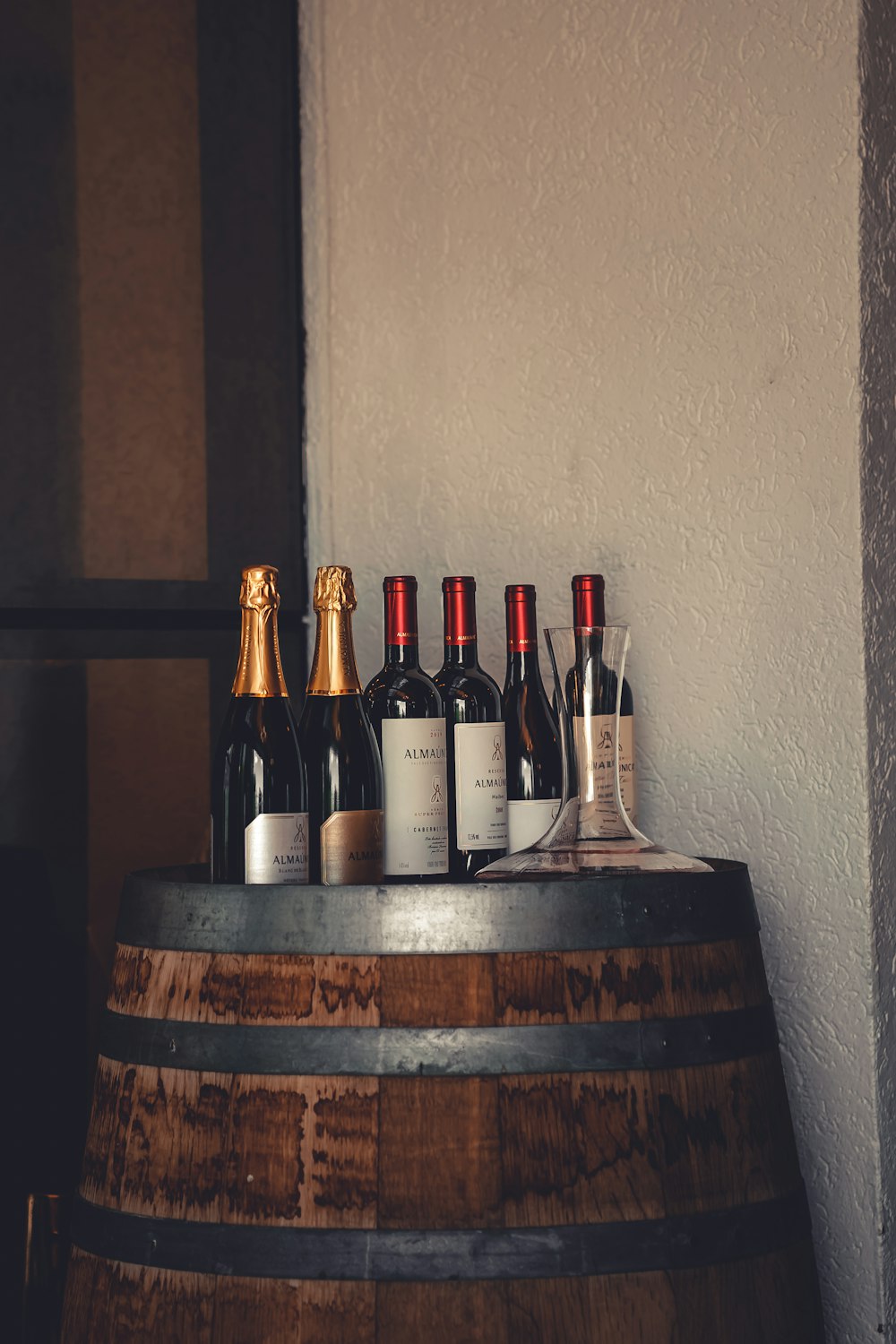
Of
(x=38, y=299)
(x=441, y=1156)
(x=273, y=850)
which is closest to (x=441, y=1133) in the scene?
(x=441, y=1156)

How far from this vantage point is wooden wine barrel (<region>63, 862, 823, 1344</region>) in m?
1.08

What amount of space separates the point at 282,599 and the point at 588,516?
0.46 meters

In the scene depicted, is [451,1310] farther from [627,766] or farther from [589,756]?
[627,766]

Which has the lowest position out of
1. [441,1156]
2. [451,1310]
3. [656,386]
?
[451,1310]

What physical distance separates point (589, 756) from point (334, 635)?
337 millimetres

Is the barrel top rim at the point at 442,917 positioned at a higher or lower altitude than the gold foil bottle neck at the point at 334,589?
lower

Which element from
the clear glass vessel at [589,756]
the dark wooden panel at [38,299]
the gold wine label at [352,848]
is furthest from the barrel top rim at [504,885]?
the dark wooden panel at [38,299]

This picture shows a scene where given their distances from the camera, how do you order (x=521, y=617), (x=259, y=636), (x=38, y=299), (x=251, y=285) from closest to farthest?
(x=259, y=636), (x=521, y=617), (x=38, y=299), (x=251, y=285)

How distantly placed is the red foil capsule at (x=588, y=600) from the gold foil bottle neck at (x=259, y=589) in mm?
322

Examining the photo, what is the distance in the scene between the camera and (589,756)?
137cm

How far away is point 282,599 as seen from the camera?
6.32 ft

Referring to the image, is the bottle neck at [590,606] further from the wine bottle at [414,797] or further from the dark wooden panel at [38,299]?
the dark wooden panel at [38,299]

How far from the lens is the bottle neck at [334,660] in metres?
1.54

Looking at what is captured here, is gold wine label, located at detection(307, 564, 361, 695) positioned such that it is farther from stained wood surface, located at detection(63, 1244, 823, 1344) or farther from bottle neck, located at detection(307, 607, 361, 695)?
stained wood surface, located at detection(63, 1244, 823, 1344)
